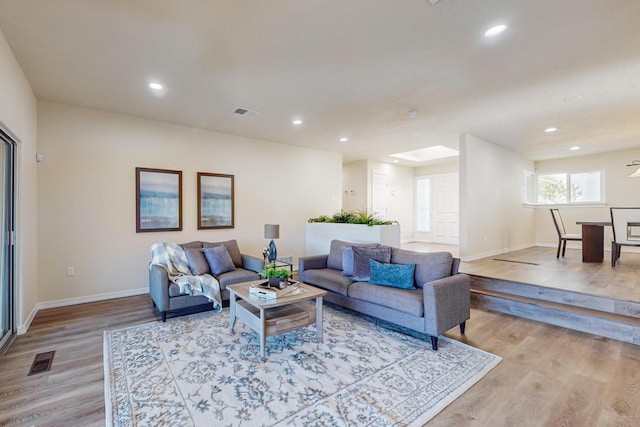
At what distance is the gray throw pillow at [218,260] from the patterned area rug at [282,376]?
93cm

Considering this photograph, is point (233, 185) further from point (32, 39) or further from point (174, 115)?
point (32, 39)

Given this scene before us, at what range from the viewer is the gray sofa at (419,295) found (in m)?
2.75

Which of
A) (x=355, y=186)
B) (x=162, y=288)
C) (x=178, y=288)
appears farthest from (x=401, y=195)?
(x=162, y=288)

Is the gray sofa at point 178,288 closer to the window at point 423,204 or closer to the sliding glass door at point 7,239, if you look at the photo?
the sliding glass door at point 7,239

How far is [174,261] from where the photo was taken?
393 centimetres

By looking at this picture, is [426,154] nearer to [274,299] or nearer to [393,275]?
[393,275]

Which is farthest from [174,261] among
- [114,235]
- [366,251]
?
[366,251]

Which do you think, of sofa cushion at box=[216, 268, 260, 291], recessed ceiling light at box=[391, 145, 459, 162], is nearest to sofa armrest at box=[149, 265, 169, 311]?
sofa cushion at box=[216, 268, 260, 291]

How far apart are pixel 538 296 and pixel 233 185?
16.4ft

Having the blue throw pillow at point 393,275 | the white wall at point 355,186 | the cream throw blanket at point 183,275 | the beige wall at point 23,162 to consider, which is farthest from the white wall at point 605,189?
the beige wall at point 23,162

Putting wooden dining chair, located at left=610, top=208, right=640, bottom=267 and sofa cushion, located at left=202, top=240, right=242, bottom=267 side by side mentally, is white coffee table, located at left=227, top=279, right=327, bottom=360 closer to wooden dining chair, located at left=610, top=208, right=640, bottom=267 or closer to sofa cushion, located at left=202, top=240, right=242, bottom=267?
sofa cushion, located at left=202, top=240, right=242, bottom=267

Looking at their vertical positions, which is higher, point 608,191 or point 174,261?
point 608,191

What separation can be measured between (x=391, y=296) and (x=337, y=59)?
7.96ft

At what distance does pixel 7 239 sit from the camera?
9.74ft
